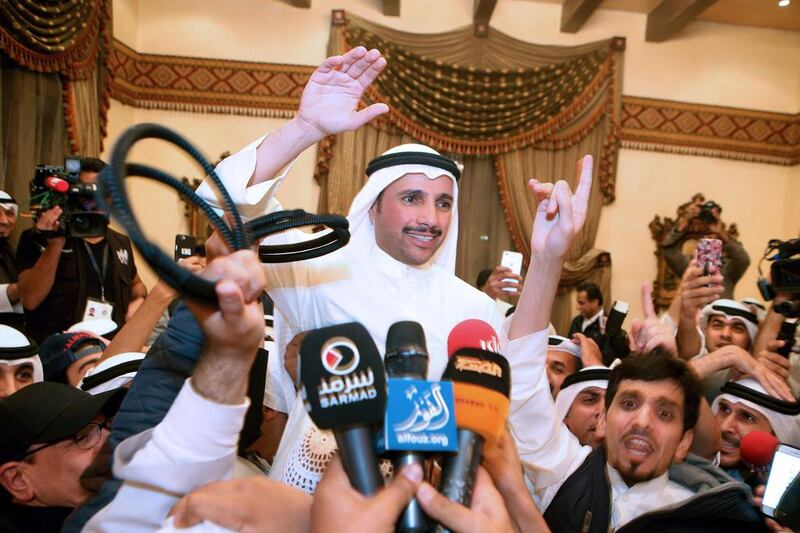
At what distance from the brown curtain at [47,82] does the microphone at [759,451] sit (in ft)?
16.2

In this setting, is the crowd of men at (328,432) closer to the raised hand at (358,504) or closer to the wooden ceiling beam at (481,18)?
the raised hand at (358,504)

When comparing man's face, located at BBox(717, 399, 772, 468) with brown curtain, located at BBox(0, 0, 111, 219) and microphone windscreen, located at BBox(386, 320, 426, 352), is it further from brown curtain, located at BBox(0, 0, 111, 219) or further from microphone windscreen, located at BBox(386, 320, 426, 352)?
brown curtain, located at BBox(0, 0, 111, 219)

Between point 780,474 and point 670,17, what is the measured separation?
694 centimetres

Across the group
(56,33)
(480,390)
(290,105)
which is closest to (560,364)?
(480,390)

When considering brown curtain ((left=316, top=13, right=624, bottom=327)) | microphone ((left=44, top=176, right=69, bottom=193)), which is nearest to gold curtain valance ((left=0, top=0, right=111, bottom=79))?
microphone ((left=44, top=176, right=69, bottom=193))

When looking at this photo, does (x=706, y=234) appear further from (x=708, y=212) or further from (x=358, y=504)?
(x=358, y=504)

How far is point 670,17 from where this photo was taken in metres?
7.40

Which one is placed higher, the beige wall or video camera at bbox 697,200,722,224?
the beige wall

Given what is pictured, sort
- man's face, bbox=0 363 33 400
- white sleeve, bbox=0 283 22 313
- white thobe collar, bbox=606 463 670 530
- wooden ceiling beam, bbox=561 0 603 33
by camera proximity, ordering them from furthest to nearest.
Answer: wooden ceiling beam, bbox=561 0 603 33, white sleeve, bbox=0 283 22 313, man's face, bbox=0 363 33 400, white thobe collar, bbox=606 463 670 530

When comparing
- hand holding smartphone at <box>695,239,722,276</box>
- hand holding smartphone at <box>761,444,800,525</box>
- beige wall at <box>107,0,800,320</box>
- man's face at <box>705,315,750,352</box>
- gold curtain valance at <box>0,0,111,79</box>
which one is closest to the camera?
hand holding smartphone at <box>761,444,800,525</box>

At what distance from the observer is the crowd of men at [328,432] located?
87 cm

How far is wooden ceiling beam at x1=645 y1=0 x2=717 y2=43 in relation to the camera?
7.02 metres

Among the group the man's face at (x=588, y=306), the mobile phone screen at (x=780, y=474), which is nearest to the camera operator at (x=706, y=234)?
the man's face at (x=588, y=306)

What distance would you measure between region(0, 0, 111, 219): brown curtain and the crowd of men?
3090mm
